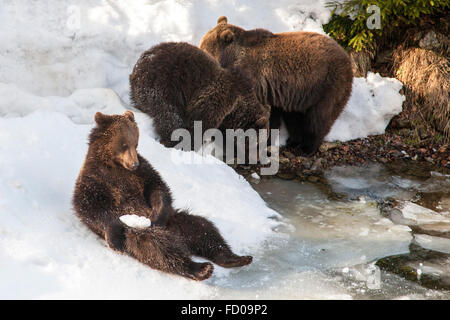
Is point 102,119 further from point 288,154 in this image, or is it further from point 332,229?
point 288,154

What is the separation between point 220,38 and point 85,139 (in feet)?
8.33

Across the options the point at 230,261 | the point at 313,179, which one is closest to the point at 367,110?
the point at 313,179

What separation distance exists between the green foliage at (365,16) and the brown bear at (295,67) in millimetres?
1129

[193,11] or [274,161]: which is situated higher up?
[193,11]

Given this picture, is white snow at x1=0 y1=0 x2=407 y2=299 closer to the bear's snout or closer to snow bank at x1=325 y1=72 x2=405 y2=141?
snow bank at x1=325 y1=72 x2=405 y2=141

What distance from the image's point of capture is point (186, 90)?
565 centimetres

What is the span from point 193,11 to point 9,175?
175 inches

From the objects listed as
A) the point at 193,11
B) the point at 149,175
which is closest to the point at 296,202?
the point at 149,175

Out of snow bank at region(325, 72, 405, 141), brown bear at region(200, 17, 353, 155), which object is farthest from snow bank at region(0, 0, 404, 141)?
brown bear at region(200, 17, 353, 155)

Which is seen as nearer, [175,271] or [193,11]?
[175,271]

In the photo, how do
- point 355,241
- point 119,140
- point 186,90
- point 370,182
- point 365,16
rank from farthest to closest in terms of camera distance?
point 365,16 < point 370,182 < point 186,90 < point 355,241 < point 119,140

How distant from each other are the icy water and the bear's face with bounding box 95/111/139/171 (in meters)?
1.01

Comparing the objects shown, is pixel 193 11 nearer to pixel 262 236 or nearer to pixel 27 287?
pixel 262 236

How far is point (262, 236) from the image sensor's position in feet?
13.8
